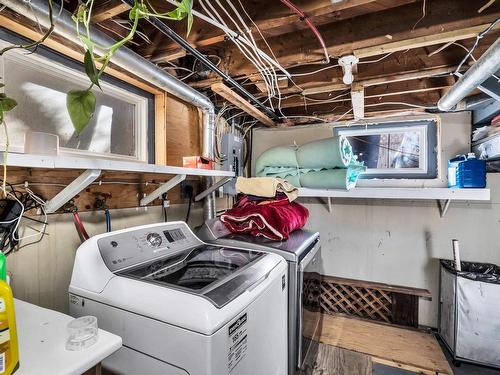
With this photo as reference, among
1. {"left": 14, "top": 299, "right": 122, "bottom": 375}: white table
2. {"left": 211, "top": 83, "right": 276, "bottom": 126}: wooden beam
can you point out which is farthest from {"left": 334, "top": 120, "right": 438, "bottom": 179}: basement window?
{"left": 14, "top": 299, "right": 122, "bottom": 375}: white table

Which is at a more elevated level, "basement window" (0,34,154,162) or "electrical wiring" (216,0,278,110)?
"electrical wiring" (216,0,278,110)

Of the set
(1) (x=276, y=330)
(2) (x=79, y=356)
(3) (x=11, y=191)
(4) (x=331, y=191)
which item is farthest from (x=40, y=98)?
(4) (x=331, y=191)

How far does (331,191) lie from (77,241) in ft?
6.90

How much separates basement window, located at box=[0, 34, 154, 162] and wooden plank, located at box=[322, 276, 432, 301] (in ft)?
7.52

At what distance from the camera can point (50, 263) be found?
1.25 m

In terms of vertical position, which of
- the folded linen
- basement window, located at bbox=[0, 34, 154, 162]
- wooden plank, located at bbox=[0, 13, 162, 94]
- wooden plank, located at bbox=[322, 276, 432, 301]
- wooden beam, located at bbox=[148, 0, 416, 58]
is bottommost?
wooden plank, located at bbox=[322, 276, 432, 301]

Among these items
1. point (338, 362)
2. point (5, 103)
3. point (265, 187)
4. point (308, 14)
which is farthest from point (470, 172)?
point (5, 103)

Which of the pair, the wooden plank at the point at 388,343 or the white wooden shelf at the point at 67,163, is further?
the wooden plank at the point at 388,343

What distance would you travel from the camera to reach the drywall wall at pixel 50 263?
1138 millimetres

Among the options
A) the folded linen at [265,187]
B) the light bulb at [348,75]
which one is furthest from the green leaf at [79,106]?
the light bulb at [348,75]

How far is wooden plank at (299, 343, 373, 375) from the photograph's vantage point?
1.98 meters

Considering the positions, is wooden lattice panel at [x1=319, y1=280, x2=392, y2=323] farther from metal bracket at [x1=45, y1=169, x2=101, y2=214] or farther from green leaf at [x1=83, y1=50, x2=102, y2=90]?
green leaf at [x1=83, y1=50, x2=102, y2=90]

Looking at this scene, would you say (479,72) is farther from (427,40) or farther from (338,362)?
(338,362)

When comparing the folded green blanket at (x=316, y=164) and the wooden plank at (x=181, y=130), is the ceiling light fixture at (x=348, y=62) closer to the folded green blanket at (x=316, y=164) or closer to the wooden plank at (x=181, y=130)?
the folded green blanket at (x=316, y=164)
